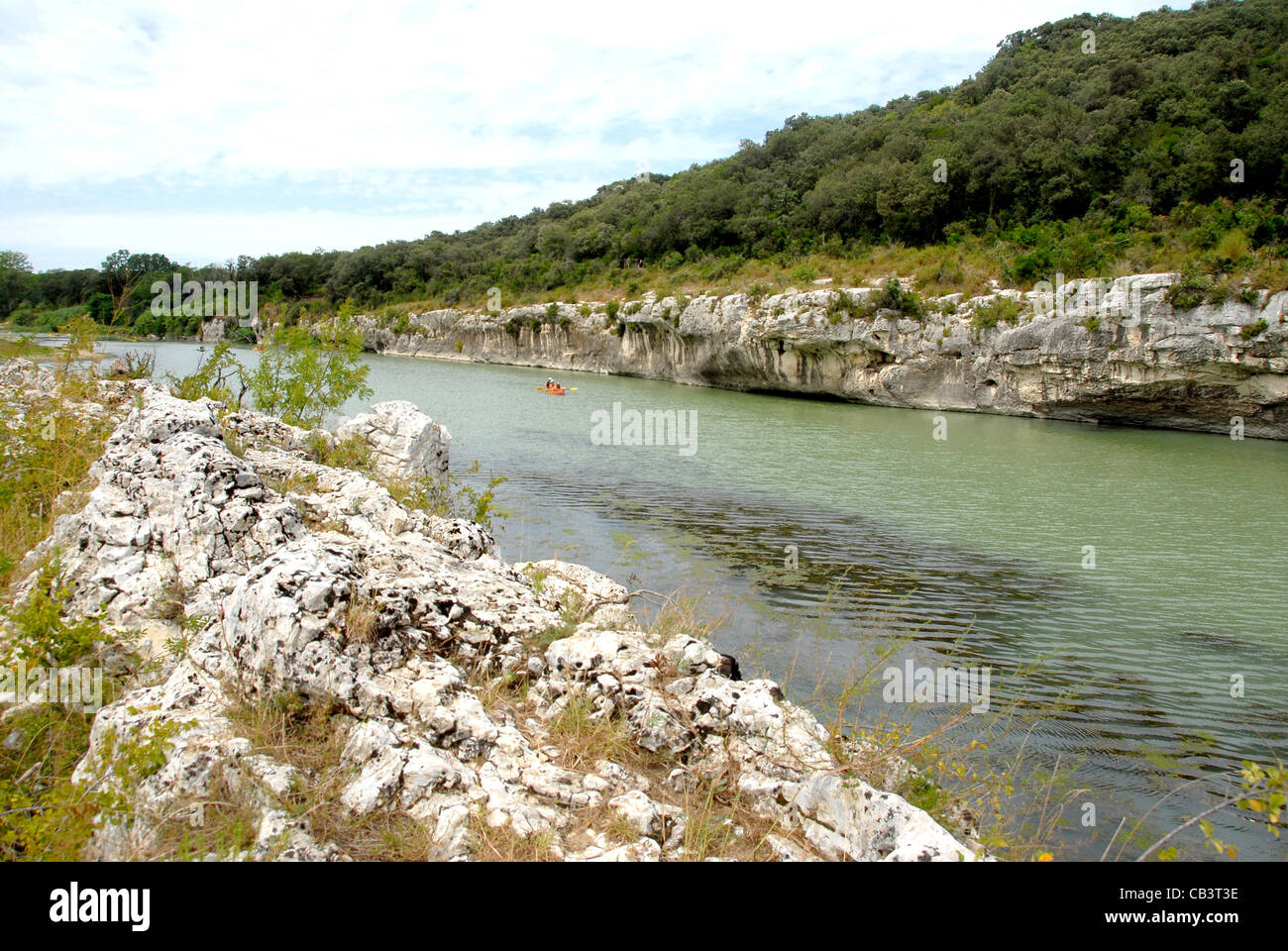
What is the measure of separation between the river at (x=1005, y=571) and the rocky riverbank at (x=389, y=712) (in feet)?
7.44

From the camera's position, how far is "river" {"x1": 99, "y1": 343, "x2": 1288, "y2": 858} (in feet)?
23.9

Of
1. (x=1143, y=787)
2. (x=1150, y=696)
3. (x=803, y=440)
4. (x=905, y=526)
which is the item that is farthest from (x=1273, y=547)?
(x=803, y=440)

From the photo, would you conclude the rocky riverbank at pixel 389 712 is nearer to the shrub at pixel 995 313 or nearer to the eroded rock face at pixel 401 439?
the eroded rock face at pixel 401 439

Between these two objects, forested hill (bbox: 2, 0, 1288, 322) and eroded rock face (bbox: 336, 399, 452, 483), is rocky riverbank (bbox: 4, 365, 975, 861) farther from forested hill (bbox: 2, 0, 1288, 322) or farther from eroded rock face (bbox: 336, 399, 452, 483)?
forested hill (bbox: 2, 0, 1288, 322)

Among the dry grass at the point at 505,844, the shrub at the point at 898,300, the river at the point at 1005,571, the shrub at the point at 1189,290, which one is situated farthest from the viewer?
the shrub at the point at 898,300

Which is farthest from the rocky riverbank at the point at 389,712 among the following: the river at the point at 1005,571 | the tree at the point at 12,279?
the tree at the point at 12,279

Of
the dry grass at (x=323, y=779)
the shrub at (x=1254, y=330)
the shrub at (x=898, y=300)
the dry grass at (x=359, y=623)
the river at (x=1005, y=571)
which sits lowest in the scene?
the river at (x=1005, y=571)

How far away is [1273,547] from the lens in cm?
1441

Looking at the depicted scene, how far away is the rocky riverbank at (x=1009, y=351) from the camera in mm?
29688

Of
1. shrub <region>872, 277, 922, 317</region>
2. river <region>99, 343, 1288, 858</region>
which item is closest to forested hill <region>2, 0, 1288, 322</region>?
shrub <region>872, 277, 922, 317</region>

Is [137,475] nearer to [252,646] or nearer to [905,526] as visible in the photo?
[252,646]

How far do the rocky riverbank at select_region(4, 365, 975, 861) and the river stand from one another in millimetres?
2267

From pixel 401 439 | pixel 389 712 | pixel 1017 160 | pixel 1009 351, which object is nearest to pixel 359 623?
pixel 389 712

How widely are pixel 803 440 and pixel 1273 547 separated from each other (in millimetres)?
14366
